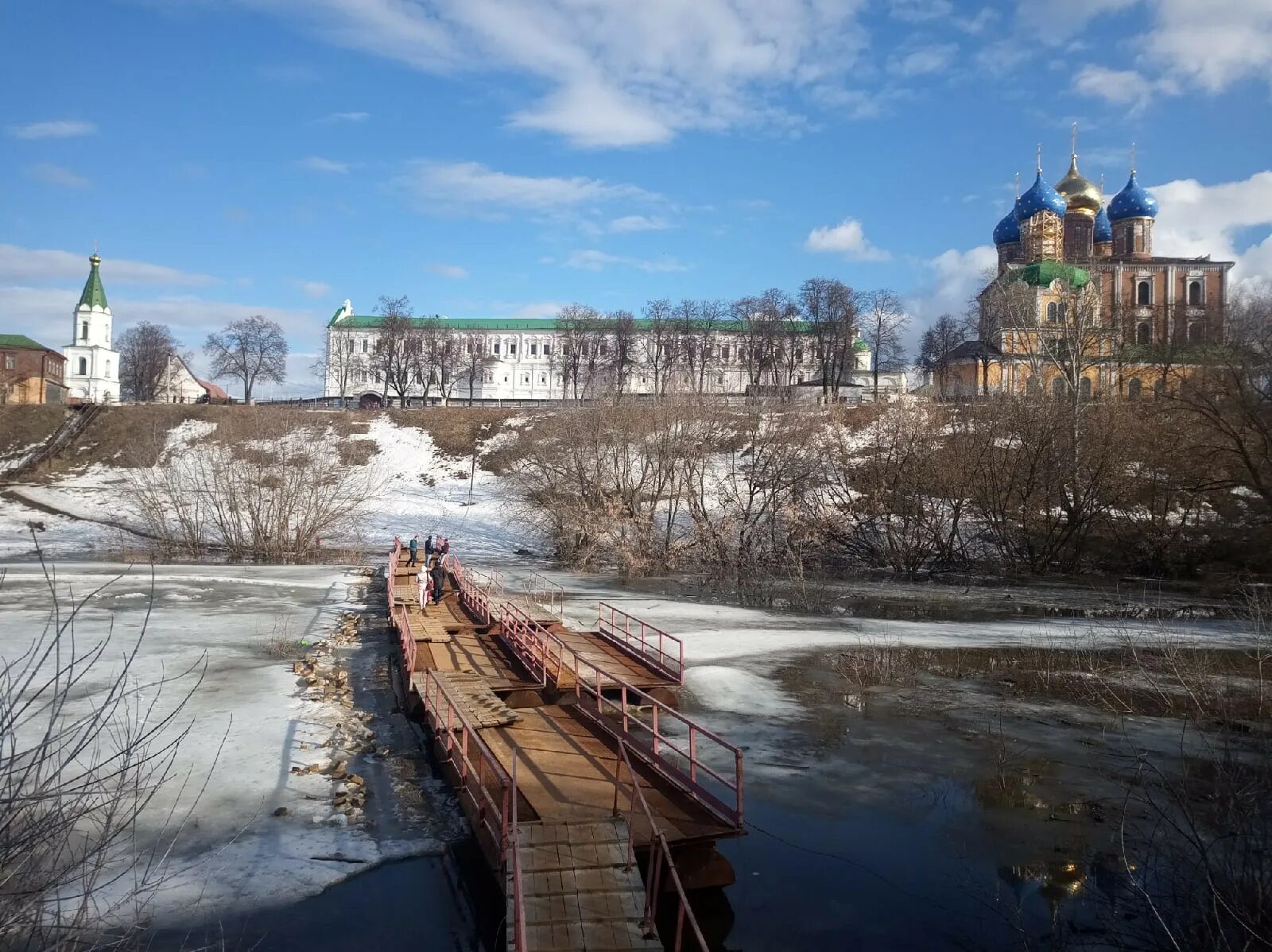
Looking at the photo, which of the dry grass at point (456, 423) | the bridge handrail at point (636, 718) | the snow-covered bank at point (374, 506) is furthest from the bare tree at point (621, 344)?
the bridge handrail at point (636, 718)

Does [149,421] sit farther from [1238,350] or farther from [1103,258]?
[1103,258]

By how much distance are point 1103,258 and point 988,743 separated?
67.1 meters

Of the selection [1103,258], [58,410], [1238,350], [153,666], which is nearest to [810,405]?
[1238,350]

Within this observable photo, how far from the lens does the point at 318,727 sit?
1287 centimetres

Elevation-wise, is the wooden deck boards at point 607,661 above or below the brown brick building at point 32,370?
below

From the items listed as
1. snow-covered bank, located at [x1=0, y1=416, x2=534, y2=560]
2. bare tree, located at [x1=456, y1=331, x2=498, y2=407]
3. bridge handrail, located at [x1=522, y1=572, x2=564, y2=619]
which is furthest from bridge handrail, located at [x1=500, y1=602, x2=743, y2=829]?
bare tree, located at [x1=456, y1=331, x2=498, y2=407]

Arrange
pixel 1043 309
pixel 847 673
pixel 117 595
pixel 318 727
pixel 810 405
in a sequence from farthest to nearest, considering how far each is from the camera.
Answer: pixel 1043 309
pixel 810 405
pixel 117 595
pixel 847 673
pixel 318 727

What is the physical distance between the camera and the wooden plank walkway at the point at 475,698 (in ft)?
40.1

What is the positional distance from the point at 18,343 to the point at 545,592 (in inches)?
3202

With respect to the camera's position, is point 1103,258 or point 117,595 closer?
point 117,595

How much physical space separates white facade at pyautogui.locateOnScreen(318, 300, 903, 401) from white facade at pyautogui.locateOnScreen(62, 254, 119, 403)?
20.5 m

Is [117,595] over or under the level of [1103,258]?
under

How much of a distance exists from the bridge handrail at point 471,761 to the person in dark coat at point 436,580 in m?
9.93

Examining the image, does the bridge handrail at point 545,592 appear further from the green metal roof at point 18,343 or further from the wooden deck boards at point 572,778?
the green metal roof at point 18,343
